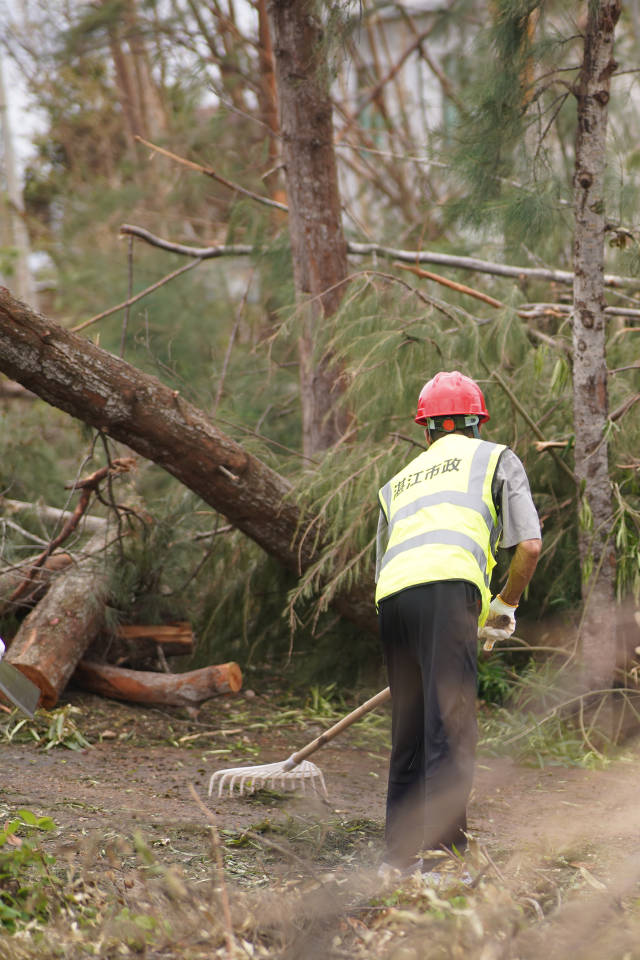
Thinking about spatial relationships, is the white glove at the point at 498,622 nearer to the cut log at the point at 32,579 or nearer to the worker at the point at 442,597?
the worker at the point at 442,597

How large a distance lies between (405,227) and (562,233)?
2.87m

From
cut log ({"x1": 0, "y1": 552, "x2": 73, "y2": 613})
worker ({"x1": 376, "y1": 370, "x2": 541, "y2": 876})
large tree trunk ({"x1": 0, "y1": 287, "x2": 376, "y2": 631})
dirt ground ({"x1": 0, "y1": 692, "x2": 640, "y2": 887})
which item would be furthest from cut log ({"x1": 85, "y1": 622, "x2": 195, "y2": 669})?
worker ({"x1": 376, "y1": 370, "x2": 541, "y2": 876})

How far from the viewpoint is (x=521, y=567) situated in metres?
3.08

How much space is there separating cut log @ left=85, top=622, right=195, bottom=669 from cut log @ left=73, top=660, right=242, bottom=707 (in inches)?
7.3

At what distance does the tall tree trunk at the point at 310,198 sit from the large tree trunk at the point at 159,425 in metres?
0.99

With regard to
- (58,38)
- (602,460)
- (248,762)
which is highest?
(58,38)

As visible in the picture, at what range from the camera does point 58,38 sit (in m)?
8.50

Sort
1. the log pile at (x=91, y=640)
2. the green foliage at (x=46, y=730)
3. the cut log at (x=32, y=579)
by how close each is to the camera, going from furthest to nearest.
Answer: the cut log at (x=32, y=579)
the log pile at (x=91, y=640)
the green foliage at (x=46, y=730)

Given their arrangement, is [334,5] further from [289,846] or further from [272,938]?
[272,938]

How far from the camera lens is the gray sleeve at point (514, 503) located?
9.82ft

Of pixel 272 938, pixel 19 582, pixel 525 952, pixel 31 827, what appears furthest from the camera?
pixel 19 582

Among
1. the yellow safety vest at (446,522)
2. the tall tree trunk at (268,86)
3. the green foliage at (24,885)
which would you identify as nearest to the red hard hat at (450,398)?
the yellow safety vest at (446,522)

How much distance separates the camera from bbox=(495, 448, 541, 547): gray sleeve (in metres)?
2.99

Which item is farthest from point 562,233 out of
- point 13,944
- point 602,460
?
point 13,944
